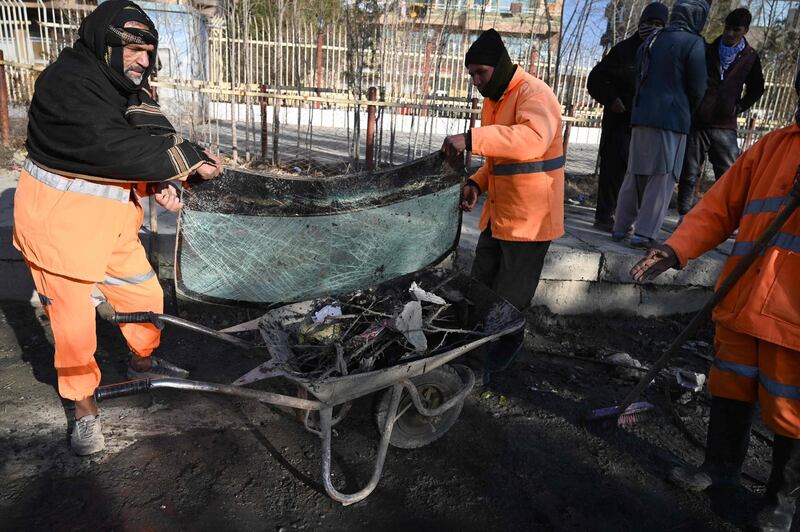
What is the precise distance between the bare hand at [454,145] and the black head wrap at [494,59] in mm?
369

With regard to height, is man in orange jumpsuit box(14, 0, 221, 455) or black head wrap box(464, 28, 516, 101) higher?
black head wrap box(464, 28, 516, 101)

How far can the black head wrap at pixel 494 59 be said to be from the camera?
300cm

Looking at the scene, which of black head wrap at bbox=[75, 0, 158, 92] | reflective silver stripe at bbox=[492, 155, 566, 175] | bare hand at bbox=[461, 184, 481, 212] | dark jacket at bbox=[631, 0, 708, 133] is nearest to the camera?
black head wrap at bbox=[75, 0, 158, 92]

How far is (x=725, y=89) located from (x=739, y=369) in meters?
3.99

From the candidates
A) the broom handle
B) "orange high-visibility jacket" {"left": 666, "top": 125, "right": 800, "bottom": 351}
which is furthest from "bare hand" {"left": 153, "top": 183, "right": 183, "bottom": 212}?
the broom handle

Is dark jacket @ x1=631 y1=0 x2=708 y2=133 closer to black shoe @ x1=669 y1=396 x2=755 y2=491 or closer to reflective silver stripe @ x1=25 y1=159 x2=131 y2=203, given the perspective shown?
black shoe @ x1=669 y1=396 x2=755 y2=491

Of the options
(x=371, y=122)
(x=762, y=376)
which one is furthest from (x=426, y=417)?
(x=371, y=122)

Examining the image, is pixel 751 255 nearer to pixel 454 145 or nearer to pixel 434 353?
pixel 434 353

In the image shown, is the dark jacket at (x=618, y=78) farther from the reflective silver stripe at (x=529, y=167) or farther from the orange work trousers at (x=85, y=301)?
the orange work trousers at (x=85, y=301)

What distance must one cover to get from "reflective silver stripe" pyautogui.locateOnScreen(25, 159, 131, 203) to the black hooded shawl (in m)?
0.03

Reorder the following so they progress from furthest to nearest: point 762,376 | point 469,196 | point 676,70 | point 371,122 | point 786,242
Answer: point 371,122, point 676,70, point 469,196, point 762,376, point 786,242

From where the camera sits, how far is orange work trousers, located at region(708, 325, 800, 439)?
2150 millimetres

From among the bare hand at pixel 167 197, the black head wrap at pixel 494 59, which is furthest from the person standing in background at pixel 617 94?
the bare hand at pixel 167 197

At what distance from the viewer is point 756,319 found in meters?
2.15
